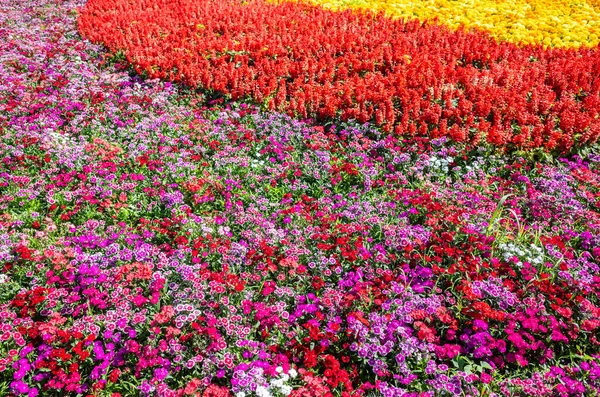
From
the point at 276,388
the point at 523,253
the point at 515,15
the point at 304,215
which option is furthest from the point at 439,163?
the point at 515,15

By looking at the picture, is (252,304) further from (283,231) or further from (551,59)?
(551,59)

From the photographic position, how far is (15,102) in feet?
24.0

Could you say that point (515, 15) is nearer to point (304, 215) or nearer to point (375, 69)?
point (375, 69)

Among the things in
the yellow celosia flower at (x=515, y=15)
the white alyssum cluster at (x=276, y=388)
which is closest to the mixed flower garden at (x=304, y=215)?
the white alyssum cluster at (x=276, y=388)

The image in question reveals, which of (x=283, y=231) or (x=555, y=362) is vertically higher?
(x=283, y=231)

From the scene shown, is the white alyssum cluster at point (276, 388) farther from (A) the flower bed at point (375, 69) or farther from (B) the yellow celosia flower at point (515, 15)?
(B) the yellow celosia flower at point (515, 15)

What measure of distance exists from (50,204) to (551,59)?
8.50m

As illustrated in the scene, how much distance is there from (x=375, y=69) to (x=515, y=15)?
4.60 m

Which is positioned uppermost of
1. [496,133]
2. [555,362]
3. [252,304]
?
[496,133]

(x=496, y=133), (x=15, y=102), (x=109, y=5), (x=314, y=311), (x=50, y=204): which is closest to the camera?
(x=314, y=311)

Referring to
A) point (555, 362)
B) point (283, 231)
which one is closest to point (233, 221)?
point (283, 231)

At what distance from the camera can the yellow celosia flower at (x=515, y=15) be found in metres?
9.36

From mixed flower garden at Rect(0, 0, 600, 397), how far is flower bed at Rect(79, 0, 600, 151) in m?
0.05

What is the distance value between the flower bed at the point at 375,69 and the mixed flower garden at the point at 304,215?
5cm
